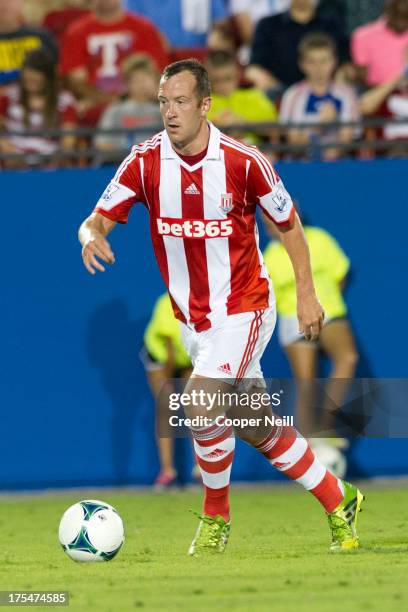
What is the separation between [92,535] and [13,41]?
7551 mm

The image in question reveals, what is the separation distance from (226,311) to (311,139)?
219 inches

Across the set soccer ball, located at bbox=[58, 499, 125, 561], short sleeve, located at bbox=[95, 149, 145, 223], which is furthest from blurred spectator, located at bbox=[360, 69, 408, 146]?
soccer ball, located at bbox=[58, 499, 125, 561]

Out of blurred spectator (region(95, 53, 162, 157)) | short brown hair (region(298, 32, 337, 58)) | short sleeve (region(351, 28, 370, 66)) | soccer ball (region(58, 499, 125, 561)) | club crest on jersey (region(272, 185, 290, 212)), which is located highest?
club crest on jersey (region(272, 185, 290, 212))

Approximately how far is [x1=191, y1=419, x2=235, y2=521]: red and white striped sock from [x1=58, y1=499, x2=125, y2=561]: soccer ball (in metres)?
0.60

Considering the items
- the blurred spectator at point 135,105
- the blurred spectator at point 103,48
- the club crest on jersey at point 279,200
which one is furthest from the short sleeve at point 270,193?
the blurred spectator at point 103,48

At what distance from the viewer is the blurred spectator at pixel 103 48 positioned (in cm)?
1454

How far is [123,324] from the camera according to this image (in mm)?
13422

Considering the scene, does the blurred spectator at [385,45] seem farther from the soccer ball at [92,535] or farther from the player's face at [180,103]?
the soccer ball at [92,535]

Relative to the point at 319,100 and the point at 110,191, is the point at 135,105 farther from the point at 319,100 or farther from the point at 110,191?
the point at 110,191

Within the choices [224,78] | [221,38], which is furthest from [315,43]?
[221,38]

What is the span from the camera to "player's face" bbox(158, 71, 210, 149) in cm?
813

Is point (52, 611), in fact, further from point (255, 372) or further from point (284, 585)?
→ point (255, 372)

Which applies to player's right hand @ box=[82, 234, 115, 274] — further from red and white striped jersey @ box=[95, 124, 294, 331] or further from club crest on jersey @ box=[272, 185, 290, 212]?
club crest on jersey @ box=[272, 185, 290, 212]

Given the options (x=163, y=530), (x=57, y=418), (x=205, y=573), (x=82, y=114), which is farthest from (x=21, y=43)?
(x=205, y=573)
